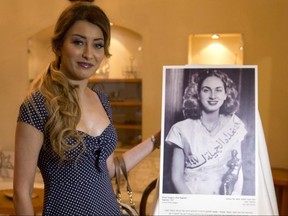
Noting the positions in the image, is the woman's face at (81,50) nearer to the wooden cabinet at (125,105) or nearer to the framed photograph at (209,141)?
the framed photograph at (209,141)

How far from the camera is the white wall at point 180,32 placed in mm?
2854

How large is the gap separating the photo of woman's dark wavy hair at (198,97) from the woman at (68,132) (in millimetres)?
308

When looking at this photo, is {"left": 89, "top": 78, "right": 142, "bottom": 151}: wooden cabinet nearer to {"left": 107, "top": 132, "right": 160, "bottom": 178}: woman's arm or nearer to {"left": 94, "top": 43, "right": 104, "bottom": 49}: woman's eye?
{"left": 107, "top": 132, "right": 160, "bottom": 178}: woman's arm

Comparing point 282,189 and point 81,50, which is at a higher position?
point 81,50

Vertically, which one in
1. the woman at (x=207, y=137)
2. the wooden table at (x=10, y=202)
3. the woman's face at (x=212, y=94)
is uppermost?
the woman's face at (x=212, y=94)

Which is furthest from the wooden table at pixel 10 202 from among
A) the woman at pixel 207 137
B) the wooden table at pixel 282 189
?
the woman at pixel 207 137

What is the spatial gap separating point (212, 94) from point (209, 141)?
11cm

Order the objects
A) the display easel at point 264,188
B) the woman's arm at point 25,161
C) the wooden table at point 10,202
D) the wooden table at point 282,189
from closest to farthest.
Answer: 1. the display easel at point 264,188
2. the woman's arm at point 25,161
3. the wooden table at point 10,202
4. the wooden table at point 282,189

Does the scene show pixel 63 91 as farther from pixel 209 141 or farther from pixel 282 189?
pixel 282 189

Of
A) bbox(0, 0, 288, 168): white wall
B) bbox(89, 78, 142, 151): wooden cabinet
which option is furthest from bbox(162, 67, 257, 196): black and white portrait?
bbox(89, 78, 142, 151): wooden cabinet

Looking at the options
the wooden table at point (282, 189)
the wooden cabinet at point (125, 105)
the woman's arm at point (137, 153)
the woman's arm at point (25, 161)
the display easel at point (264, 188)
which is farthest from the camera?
the wooden cabinet at point (125, 105)

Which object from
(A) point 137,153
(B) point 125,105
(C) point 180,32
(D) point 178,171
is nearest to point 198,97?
(D) point 178,171

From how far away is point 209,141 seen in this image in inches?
35.3

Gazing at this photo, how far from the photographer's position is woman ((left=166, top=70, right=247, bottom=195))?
883 millimetres
